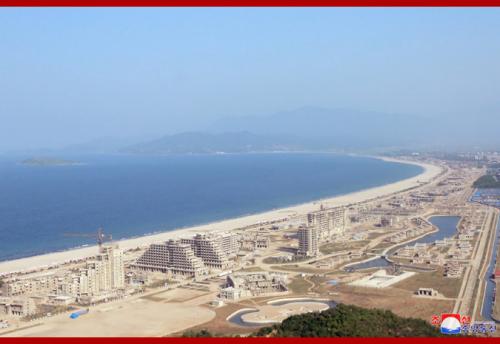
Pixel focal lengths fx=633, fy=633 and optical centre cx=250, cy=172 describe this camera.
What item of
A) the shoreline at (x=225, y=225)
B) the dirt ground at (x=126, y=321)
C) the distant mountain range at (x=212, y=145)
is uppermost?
the distant mountain range at (x=212, y=145)

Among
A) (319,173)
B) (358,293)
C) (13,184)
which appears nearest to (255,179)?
(319,173)

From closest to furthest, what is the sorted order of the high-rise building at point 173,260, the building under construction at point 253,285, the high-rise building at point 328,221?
the building under construction at point 253,285, the high-rise building at point 173,260, the high-rise building at point 328,221

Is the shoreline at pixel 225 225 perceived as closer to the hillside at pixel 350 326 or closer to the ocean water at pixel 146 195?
the ocean water at pixel 146 195

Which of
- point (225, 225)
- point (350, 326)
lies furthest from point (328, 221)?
point (350, 326)

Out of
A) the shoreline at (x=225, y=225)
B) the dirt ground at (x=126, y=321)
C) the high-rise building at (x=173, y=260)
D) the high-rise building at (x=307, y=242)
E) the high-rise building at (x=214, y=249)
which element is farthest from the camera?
the high-rise building at (x=307, y=242)

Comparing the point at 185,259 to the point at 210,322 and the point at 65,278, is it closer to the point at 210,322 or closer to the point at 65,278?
the point at 65,278

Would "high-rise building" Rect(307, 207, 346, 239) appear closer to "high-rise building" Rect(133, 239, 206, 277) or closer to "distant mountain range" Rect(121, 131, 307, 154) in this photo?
"high-rise building" Rect(133, 239, 206, 277)

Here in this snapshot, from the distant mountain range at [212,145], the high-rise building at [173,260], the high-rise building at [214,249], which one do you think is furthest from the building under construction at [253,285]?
the distant mountain range at [212,145]
